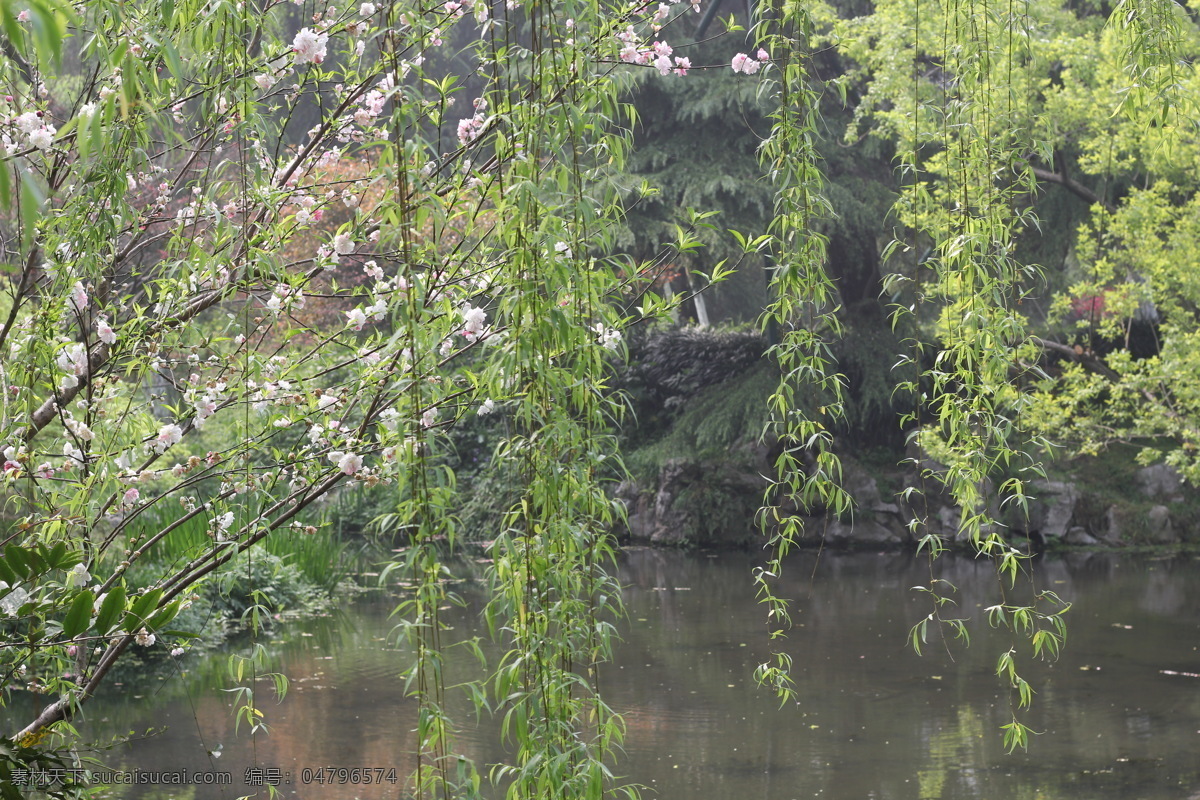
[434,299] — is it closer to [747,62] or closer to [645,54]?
[645,54]

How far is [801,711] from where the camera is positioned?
5.18 metres

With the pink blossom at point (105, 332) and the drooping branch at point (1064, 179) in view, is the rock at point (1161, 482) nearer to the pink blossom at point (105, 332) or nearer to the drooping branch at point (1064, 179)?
the drooping branch at point (1064, 179)

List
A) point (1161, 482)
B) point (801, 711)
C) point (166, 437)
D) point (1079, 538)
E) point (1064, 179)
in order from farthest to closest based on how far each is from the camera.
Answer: point (1161, 482) < point (1079, 538) < point (1064, 179) < point (801, 711) < point (166, 437)

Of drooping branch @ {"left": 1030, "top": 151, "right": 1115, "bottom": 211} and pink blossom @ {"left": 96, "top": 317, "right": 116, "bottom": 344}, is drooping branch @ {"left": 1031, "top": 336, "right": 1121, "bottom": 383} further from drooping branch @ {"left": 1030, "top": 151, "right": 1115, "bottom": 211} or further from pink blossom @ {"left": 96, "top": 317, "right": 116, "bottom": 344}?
pink blossom @ {"left": 96, "top": 317, "right": 116, "bottom": 344}

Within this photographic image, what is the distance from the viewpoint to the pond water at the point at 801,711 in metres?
4.20

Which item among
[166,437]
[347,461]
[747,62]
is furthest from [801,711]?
[166,437]

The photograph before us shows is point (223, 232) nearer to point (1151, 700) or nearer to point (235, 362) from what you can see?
point (235, 362)

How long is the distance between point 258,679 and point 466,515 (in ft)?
19.0

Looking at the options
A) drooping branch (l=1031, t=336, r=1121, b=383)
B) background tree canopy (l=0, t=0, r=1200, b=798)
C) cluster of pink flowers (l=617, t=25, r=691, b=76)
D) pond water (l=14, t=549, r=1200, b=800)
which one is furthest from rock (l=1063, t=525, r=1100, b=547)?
cluster of pink flowers (l=617, t=25, r=691, b=76)

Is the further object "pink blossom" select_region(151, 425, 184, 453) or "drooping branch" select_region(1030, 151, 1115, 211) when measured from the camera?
"drooping branch" select_region(1030, 151, 1115, 211)

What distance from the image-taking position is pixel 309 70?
266 cm

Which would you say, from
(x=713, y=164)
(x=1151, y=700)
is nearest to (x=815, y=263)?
(x=1151, y=700)

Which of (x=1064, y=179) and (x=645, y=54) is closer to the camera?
(x=645, y=54)

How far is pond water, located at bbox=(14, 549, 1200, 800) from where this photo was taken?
13.8 feet
